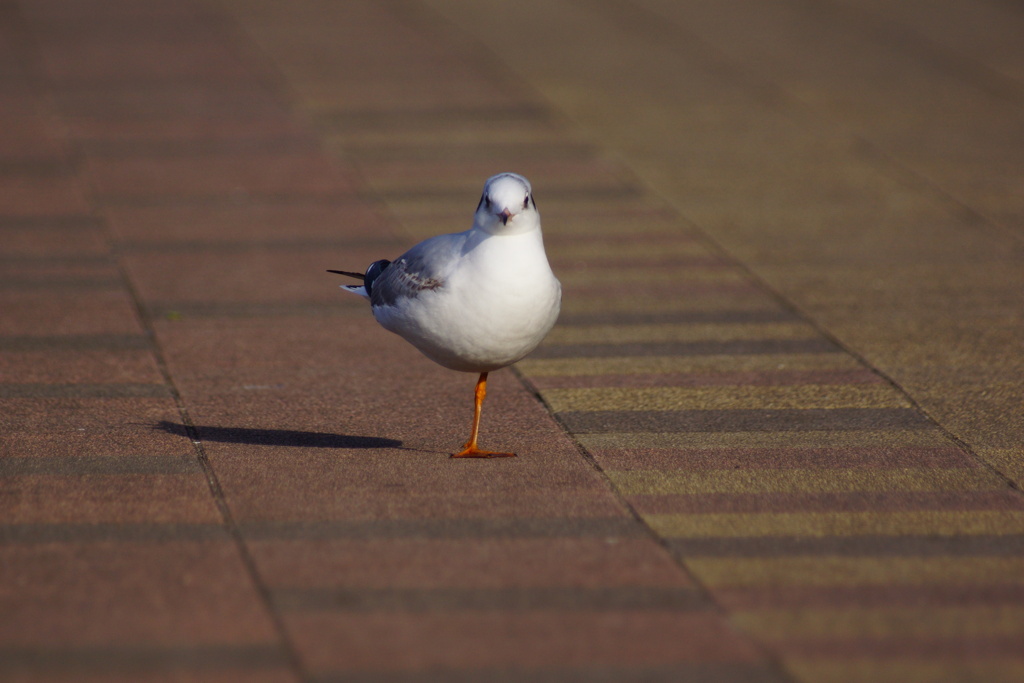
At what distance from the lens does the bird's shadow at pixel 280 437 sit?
6.34 metres

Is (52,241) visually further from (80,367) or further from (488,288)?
(488,288)

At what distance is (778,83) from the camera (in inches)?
617

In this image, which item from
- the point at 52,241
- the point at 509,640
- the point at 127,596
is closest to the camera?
the point at 509,640

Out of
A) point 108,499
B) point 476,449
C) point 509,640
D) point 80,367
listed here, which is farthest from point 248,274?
point 509,640

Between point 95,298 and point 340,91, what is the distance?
22.9 feet

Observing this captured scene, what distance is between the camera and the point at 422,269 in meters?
5.79

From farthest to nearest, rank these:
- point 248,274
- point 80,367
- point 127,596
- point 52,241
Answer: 1. point 52,241
2. point 248,274
3. point 80,367
4. point 127,596

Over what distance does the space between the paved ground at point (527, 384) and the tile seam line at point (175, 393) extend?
0.03 metres

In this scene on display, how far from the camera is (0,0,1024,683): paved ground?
453 cm

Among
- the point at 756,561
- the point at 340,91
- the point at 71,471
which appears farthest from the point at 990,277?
the point at 340,91

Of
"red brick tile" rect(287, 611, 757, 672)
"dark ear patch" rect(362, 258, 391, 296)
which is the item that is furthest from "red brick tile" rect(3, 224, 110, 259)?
"red brick tile" rect(287, 611, 757, 672)

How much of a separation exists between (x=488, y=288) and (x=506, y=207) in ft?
1.15

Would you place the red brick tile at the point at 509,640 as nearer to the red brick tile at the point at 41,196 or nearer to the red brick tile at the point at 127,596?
the red brick tile at the point at 127,596

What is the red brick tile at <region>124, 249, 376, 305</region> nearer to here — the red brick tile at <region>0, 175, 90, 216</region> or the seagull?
the red brick tile at <region>0, 175, 90, 216</region>
